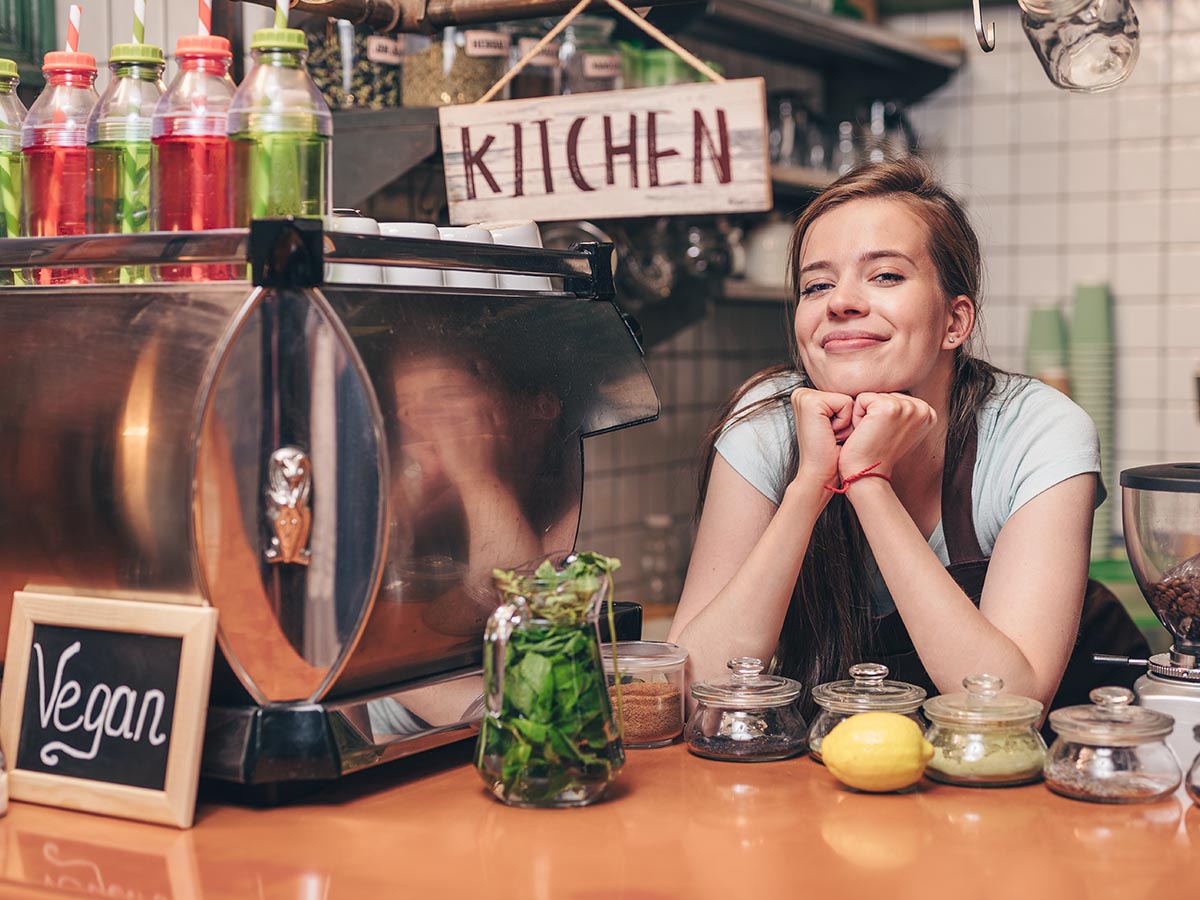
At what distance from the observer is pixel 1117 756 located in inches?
42.2

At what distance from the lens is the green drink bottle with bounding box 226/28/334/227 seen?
1.11m

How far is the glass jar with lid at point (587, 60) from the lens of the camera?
7.50 feet

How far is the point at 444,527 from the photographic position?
1.16 meters

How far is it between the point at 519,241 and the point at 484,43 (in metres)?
0.83

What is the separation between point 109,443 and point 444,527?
27 centimetres

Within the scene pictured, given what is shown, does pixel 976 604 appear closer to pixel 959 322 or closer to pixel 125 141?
pixel 959 322

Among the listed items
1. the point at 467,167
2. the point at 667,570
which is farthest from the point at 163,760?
the point at 667,570

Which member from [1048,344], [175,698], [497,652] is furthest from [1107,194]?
[175,698]

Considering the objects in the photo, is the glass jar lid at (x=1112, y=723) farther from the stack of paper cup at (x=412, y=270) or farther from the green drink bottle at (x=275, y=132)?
the green drink bottle at (x=275, y=132)

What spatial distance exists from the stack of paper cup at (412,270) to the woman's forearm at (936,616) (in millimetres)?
508

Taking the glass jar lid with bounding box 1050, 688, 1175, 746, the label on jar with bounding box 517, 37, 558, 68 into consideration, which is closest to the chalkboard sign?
the glass jar lid with bounding box 1050, 688, 1175, 746

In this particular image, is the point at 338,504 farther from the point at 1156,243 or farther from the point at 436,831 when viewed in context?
the point at 1156,243

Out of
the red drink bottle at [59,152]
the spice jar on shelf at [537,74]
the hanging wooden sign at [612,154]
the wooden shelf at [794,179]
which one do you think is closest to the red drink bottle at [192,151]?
the red drink bottle at [59,152]

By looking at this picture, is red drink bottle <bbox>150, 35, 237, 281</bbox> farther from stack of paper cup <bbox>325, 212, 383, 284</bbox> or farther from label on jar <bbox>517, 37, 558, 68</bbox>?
label on jar <bbox>517, 37, 558, 68</bbox>
